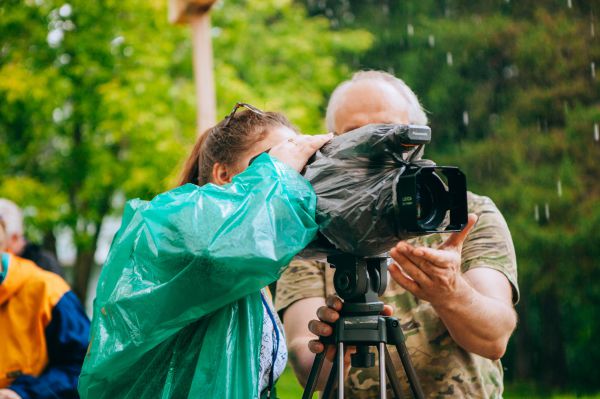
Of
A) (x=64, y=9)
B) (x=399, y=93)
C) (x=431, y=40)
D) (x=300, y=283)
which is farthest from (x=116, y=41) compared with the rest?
(x=300, y=283)

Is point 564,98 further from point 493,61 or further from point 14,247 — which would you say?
point 14,247

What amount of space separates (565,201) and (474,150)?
158 cm

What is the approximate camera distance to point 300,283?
2387 millimetres

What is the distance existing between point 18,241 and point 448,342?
119 inches

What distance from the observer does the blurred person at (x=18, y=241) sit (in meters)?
4.04

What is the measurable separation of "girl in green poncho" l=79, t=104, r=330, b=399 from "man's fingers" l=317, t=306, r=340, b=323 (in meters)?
0.15

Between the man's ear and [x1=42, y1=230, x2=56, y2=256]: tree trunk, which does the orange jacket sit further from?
[x1=42, y1=230, x2=56, y2=256]: tree trunk

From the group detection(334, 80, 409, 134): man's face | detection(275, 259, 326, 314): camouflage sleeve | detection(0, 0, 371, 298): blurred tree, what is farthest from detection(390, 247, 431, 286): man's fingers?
detection(0, 0, 371, 298): blurred tree

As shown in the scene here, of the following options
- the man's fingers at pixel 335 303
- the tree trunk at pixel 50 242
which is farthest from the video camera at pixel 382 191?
the tree trunk at pixel 50 242

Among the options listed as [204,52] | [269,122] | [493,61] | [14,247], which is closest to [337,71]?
[493,61]

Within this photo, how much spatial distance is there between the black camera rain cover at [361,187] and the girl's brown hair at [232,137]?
369mm

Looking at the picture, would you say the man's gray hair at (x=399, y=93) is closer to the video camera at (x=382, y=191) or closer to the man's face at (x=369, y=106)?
the man's face at (x=369, y=106)

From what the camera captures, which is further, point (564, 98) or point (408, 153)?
point (564, 98)

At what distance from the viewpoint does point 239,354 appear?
1807mm
